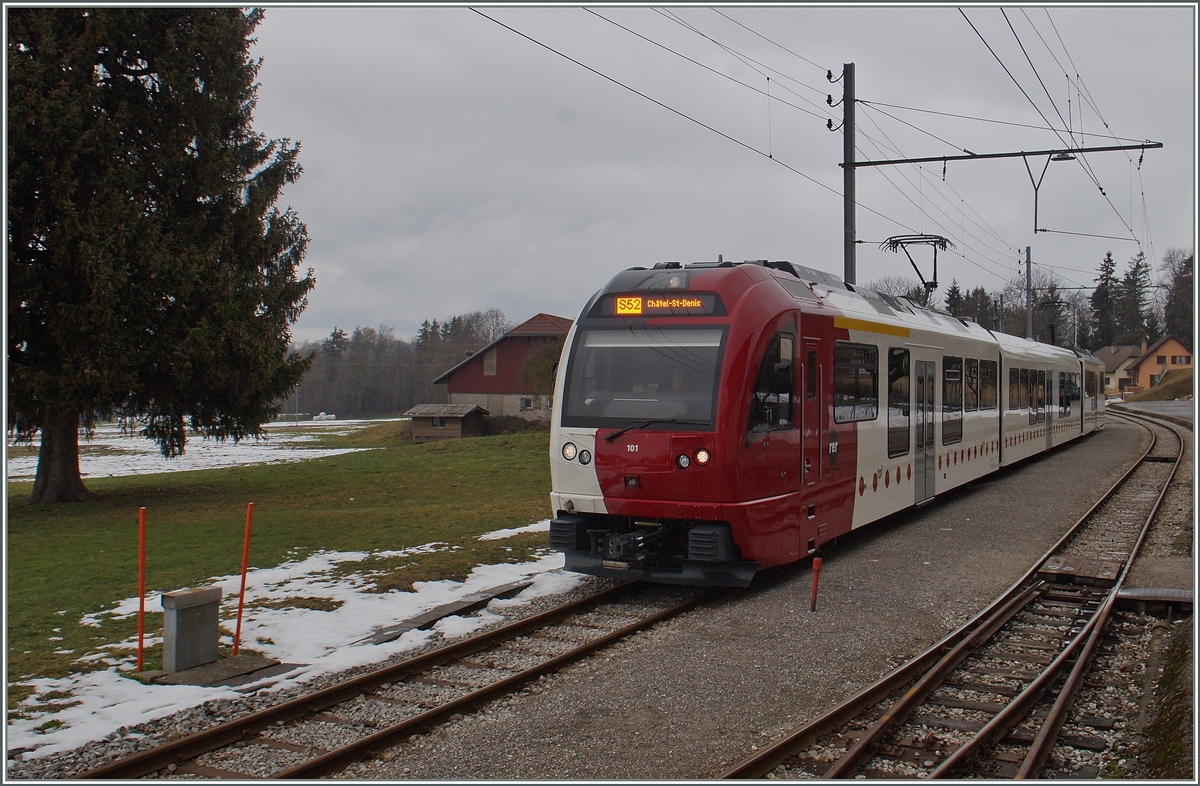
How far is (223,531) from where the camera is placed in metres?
14.0

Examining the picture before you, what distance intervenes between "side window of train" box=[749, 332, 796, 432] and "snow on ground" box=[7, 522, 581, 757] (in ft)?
8.96

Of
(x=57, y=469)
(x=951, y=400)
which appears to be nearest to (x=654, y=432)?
(x=951, y=400)

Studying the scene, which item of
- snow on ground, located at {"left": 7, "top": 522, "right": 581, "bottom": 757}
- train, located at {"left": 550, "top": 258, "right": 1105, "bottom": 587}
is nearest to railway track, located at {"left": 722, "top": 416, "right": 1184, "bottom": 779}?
train, located at {"left": 550, "top": 258, "right": 1105, "bottom": 587}

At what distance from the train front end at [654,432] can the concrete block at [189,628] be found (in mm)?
3431

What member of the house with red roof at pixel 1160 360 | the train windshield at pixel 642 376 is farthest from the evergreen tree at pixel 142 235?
the house with red roof at pixel 1160 360

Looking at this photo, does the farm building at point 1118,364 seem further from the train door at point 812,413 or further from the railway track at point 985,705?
the railway track at point 985,705

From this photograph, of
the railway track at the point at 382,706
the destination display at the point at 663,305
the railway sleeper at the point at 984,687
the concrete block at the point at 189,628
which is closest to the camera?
the railway track at the point at 382,706

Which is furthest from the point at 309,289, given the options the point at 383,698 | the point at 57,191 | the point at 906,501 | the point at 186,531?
the point at 383,698

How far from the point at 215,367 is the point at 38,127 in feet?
16.2

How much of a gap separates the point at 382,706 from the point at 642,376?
424cm

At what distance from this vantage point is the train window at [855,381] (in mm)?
10422

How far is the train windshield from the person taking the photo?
8.67 meters

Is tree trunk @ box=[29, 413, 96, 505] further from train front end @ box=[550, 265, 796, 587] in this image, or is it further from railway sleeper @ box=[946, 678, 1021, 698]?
railway sleeper @ box=[946, 678, 1021, 698]

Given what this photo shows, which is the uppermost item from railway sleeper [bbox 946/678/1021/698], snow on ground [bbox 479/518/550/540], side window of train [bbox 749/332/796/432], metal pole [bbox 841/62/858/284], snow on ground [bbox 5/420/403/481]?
metal pole [bbox 841/62/858/284]
